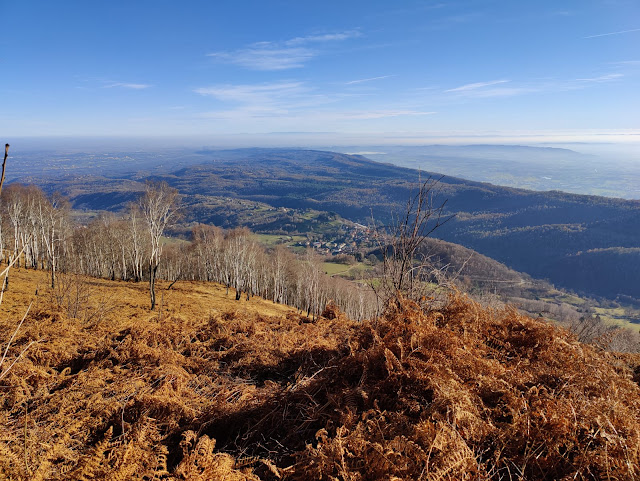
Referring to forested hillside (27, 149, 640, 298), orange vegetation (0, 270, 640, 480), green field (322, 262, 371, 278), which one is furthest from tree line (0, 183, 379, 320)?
forested hillside (27, 149, 640, 298)

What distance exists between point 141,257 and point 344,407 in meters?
29.9

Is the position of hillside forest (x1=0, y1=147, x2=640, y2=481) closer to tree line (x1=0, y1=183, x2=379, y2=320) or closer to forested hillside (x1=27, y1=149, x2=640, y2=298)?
tree line (x1=0, y1=183, x2=379, y2=320)

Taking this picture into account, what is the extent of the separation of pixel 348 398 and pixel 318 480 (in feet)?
3.39

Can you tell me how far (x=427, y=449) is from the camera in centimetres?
254

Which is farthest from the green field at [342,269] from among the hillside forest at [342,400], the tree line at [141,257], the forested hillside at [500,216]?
the hillside forest at [342,400]

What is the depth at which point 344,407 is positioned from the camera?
3400 millimetres

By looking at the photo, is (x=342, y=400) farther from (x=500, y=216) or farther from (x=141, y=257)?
(x=500, y=216)

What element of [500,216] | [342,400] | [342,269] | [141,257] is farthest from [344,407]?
[500,216]

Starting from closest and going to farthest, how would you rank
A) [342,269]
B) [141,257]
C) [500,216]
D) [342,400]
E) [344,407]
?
[344,407]
[342,400]
[141,257]
[342,269]
[500,216]

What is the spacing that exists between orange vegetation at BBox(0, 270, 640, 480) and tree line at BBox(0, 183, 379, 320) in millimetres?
15905

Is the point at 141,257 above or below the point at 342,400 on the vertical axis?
below

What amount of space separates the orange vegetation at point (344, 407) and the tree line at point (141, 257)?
15905 millimetres

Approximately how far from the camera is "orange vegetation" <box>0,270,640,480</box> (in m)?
2.53

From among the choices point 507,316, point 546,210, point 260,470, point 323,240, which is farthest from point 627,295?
point 260,470
